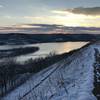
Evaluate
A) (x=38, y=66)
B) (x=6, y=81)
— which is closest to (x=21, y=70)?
(x=38, y=66)

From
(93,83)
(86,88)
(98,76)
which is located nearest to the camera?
(86,88)

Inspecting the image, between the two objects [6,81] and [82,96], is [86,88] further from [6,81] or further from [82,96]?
[6,81]

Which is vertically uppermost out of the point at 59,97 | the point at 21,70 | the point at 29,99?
the point at 59,97

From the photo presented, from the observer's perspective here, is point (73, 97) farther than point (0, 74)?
No

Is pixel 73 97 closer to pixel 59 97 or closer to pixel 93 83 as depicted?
pixel 59 97

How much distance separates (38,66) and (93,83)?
44.1 m

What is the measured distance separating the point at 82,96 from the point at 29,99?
236 inches

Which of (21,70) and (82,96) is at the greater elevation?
(82,96)

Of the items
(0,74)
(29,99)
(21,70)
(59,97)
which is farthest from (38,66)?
(59,97)

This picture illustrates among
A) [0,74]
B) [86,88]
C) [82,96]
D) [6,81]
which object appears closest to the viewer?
[82,96]

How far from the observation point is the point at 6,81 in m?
48.1

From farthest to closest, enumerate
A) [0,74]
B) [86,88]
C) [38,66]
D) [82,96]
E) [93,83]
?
1. [38,66]
2. [0,74]
3. [93,83]
4. [86,88]
5. [82,96]

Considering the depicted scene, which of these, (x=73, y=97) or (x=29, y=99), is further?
(x=29, y=99)

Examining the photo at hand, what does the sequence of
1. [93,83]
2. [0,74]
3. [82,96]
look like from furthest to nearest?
[0,74] < [93,83] < [82,96]
